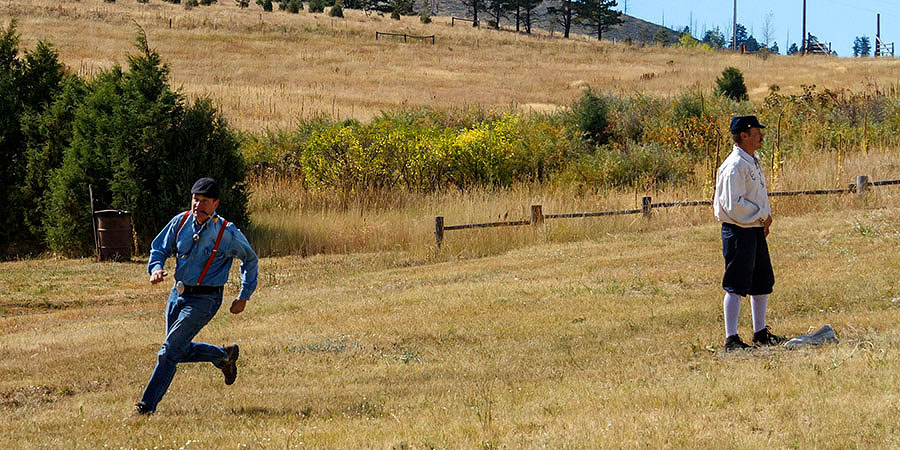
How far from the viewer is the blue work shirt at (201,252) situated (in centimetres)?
770

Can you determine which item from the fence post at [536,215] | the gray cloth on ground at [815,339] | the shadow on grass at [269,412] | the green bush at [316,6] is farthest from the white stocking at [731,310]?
the green bush at [316,6]

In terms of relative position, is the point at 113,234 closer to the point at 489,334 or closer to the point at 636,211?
the point at 636,211

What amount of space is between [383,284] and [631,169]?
12743 mm

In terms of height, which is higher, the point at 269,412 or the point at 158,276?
the point at 158,276

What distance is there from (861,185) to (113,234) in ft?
48.4

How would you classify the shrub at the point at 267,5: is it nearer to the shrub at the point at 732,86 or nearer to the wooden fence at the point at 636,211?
the shrub at the point at 732,86

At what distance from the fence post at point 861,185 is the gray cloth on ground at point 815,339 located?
1238cm

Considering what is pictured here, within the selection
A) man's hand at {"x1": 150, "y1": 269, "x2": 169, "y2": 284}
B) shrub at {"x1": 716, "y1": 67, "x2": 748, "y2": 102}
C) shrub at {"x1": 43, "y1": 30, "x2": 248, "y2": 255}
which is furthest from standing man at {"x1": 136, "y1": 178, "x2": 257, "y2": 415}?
shrub at {"x1": 716, "y1": 67, "x2": 748, "y2": 102}

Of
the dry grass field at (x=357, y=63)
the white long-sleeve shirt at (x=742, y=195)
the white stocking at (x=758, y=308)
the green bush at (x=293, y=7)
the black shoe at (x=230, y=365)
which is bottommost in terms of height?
the black shoe at (x=230, y=365)

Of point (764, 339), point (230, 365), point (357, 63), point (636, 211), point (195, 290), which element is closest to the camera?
point (195, 290)

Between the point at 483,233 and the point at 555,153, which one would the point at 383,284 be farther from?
the point at 555,153

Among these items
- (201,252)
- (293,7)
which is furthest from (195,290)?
(293,7)

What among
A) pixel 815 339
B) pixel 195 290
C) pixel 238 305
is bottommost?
pixel 815 339

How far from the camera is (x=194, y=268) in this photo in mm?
7703
